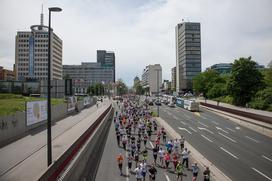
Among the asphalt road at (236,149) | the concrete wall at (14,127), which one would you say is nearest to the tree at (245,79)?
the asphalt road at (236,149)

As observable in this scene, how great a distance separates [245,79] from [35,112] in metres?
49.6

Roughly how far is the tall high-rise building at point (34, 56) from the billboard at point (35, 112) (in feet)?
333

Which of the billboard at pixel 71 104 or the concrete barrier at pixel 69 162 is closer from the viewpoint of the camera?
the concrete barrier at pixel 69 162

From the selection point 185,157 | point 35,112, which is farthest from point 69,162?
point 35,112

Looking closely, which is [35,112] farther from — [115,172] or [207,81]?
[207,81]

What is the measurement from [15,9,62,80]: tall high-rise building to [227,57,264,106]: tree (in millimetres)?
94250

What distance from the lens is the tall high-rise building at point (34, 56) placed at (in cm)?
13438

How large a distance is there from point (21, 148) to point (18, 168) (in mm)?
6272

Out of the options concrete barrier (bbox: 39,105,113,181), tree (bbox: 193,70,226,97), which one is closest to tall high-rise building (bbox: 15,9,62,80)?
tree (bbox: 193,70,226,97)

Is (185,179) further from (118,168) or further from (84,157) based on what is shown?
(84,157)

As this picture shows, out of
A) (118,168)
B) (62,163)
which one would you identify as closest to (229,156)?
(118,168)

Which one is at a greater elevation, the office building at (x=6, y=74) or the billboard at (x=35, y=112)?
the office building at (x=6, y=74)

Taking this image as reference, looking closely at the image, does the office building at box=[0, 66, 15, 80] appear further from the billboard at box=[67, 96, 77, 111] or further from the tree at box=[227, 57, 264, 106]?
the tree at box=[227, 57, 264, 106]

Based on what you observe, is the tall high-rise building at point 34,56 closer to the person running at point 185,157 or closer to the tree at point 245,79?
the tree at point 245,79
